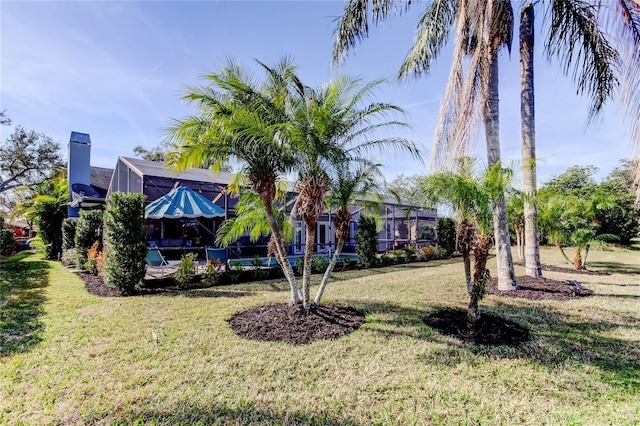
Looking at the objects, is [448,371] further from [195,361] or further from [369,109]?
[369,109]

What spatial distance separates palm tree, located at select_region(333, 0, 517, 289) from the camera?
6.79 meters

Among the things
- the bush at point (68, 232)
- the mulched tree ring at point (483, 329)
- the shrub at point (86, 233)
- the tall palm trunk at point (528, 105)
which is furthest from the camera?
the bush at point (68, 232)

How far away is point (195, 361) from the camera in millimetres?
3986

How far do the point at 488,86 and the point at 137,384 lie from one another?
30.3 feet

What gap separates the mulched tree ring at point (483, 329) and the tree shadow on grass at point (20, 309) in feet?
21.4

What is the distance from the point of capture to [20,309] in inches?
249

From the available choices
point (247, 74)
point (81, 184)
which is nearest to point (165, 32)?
point (247, 74)

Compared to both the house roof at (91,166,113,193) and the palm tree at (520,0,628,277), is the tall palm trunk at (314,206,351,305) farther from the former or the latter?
the house roof at (91,166,113,193)

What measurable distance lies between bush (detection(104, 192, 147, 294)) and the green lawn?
3.99 feet

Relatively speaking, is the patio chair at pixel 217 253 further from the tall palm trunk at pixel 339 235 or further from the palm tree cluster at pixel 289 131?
the tall palm trunk at pixel 339 235

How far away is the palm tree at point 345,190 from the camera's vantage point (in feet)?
19.9

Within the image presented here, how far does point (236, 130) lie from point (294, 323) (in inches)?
139

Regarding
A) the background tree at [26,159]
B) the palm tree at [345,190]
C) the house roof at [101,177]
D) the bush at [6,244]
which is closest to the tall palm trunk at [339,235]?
the palm tree at [345,190]

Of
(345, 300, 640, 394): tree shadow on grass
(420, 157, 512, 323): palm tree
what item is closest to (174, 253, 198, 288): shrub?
(345, 300, 640, 394): tree shadow on grass
